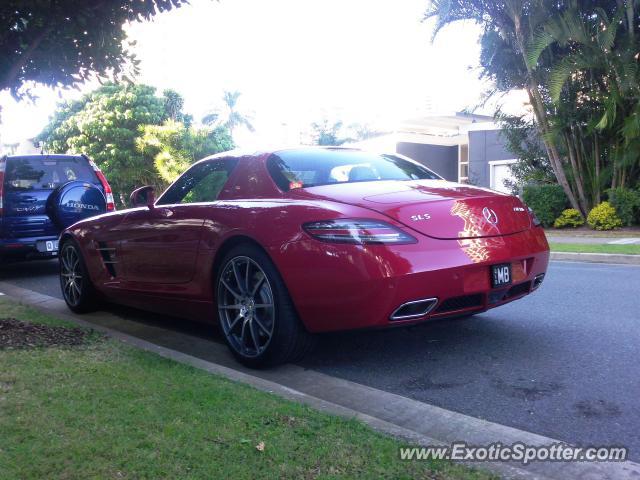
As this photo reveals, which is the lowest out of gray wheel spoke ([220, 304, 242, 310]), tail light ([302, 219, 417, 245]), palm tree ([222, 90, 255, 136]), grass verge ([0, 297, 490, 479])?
grass verge ([0, 297, 490, 479])

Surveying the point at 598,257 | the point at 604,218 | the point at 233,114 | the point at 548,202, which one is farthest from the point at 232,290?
the point at 233,114

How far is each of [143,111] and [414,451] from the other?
107ft

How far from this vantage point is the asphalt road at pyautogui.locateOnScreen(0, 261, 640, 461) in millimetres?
3445

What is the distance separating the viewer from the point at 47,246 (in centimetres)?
914

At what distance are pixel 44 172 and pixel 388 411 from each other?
7601 mm

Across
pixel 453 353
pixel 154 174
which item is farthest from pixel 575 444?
pixel 154 174

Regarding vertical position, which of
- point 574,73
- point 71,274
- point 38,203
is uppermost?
point 574,73

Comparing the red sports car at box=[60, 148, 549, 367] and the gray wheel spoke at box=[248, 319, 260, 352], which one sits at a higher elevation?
the red sports car at box=[60, 148, 549, 367]

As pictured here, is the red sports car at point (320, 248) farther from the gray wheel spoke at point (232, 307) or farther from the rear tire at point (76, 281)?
the rear tire at point (76, 281)

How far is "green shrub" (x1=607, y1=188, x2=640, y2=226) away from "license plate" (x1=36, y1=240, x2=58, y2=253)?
13553 millimetres

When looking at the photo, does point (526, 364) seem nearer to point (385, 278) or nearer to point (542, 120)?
point (385, 278)

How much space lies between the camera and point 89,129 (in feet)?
112

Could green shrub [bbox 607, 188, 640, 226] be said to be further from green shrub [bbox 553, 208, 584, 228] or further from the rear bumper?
the rear bumper

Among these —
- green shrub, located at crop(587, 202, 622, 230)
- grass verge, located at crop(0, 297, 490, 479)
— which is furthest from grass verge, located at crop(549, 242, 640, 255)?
grass verge, located at crop(0, 297, 490, 479)
